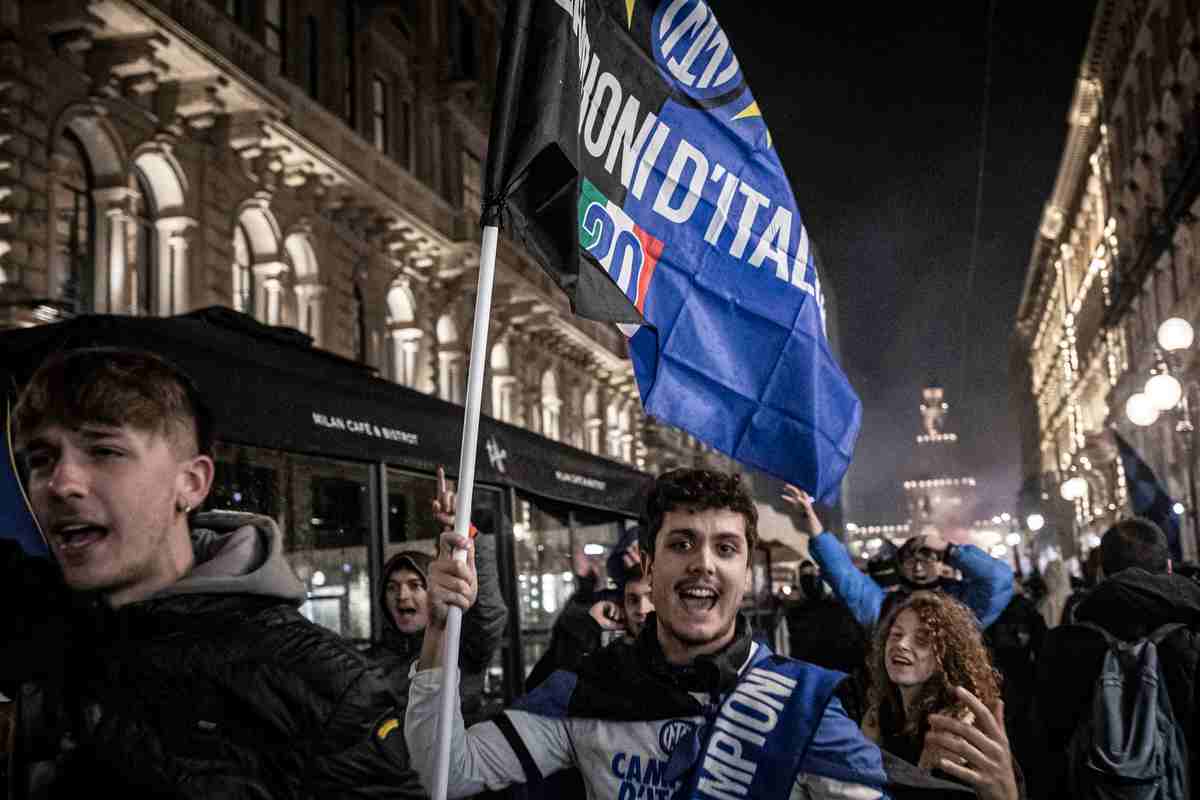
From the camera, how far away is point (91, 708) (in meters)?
1.87

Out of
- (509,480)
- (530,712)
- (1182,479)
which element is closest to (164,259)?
(509,480)

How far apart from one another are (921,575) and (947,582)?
0.81ft

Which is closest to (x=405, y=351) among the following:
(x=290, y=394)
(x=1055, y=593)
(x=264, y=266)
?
(x=264, y=266)

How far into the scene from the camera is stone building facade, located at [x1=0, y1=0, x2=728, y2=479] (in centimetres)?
1373

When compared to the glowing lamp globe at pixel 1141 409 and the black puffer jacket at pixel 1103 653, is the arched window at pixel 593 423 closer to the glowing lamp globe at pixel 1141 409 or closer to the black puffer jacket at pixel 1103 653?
the glowing lamp globe at pixel 1141 409

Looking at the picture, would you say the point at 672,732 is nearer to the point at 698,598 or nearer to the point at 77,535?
the point at 698,598

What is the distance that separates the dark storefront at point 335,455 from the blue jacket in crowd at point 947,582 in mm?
2745

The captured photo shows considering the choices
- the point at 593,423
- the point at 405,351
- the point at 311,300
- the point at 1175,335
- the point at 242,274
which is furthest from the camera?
the point at 593,423

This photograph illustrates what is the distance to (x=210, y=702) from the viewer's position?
1.91 metres

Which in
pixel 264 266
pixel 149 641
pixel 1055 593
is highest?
pixel 264 266

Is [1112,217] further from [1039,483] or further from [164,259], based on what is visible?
[1039,483]

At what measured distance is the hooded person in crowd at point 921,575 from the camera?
5777 millimetres

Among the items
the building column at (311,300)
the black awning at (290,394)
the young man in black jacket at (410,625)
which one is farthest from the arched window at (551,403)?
the young man in black jacket at (410,625)

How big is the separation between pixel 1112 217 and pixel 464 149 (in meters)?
26.5
